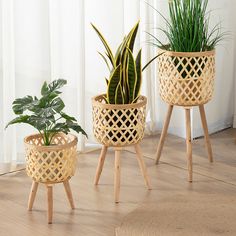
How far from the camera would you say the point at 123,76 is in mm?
2971

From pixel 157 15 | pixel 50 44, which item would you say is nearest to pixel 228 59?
pixel 157 15

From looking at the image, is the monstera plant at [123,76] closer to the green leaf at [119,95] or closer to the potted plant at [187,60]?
the green leaf at [119,95]

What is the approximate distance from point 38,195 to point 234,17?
1.53 metres

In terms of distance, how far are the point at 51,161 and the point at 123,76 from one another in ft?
1.53

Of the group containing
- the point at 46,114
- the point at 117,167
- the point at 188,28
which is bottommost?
the point at 117,167

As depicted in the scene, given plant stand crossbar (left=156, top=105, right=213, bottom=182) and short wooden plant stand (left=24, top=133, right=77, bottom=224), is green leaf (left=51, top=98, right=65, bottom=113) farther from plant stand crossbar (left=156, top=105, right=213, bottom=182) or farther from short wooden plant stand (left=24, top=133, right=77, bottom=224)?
plant stand crossbar (left=156, top=105, right=213, bottom=182)

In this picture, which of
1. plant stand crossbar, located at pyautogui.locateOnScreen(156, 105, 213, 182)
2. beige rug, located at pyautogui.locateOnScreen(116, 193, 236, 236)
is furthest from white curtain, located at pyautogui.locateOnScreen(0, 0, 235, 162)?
beige rug, located at pyautogui.locateOnScreen(116, 193, 236, 236)

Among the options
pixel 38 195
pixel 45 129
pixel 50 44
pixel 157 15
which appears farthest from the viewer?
pixel 157 15

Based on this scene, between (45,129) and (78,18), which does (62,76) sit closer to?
(78,18)

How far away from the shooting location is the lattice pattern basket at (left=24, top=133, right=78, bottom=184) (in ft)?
9.12

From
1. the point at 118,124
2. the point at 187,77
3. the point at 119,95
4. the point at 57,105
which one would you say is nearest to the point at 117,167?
the point at 118,124

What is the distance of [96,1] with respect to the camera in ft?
11.5

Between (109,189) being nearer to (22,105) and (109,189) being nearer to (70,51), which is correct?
(22,105)

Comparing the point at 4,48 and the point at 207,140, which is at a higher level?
the point at 4,48
